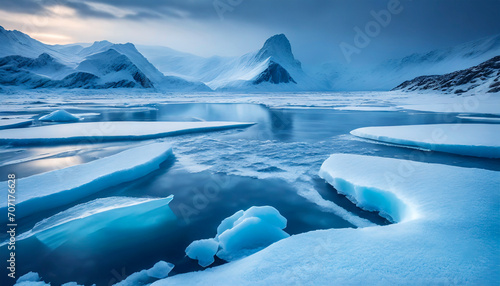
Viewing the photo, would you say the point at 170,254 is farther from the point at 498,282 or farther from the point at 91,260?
the point at 498,282

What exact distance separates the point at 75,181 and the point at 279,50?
187 metres

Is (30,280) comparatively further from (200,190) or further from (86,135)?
(86,135)

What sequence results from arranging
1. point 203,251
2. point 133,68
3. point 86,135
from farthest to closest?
point 133,68 < point 86,135 < point 203,251

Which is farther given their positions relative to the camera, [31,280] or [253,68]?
[253,68]

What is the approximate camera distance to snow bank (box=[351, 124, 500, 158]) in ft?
19.3

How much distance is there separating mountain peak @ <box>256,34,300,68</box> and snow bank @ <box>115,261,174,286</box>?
168830 mm

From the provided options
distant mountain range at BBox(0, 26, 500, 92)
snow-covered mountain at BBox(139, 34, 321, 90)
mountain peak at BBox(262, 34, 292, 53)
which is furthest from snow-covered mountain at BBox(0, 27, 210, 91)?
mountain peak at BBox(262, 34, 292, 53)

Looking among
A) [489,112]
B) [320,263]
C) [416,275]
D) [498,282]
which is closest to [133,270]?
[320,263]

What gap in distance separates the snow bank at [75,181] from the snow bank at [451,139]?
23.1 ft

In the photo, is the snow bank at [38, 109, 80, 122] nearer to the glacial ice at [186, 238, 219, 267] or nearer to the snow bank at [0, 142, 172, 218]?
the snow bank at [0, 142, 172, 218]

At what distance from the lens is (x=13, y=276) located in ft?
8.41

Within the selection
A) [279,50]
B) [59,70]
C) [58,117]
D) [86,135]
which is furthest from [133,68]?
[279,50]

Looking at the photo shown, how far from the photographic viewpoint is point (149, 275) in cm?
254

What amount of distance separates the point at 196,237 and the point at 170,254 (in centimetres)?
41
